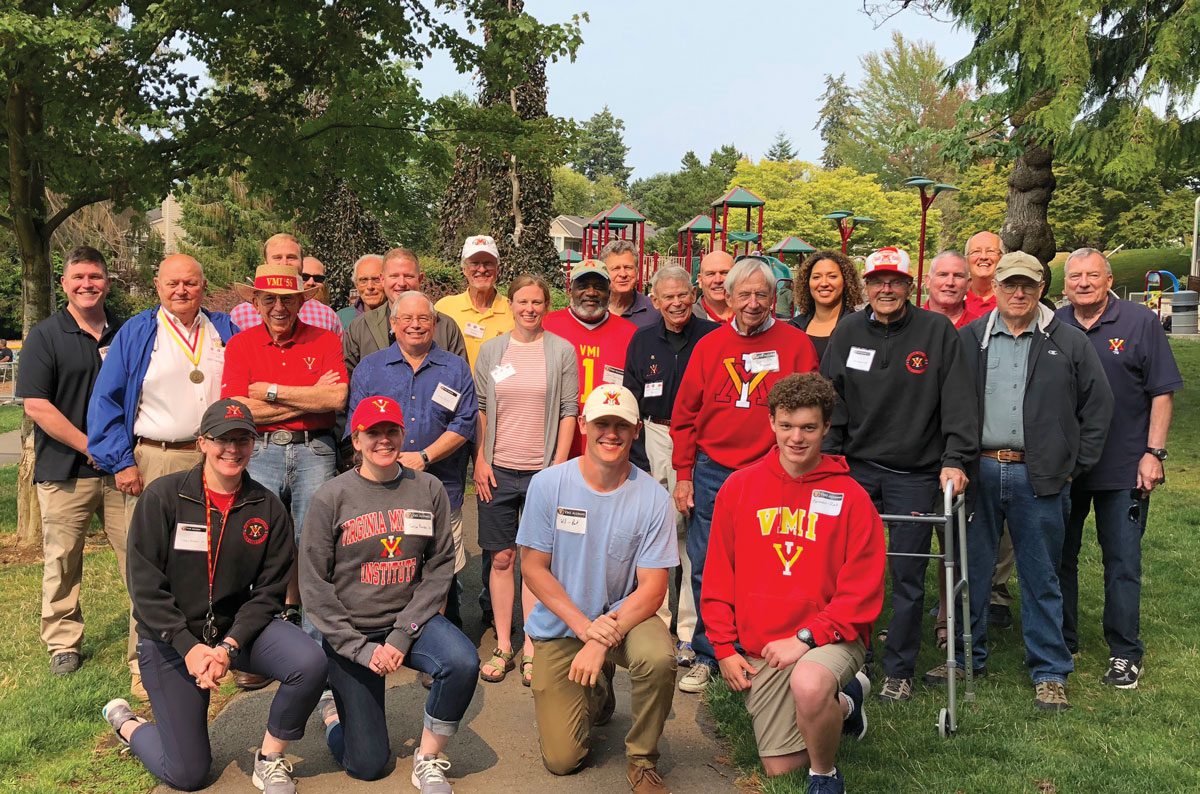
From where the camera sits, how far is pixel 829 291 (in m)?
6.11

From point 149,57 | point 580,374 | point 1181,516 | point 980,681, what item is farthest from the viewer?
point 1181,516

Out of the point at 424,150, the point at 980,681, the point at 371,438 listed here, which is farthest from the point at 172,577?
the point at 424,150

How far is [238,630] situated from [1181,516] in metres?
8.77

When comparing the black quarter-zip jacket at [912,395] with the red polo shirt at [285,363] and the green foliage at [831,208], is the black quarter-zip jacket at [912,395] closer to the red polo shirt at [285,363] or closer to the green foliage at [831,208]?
the red polo shirt at [285,363]

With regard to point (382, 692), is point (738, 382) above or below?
above

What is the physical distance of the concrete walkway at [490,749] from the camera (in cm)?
430

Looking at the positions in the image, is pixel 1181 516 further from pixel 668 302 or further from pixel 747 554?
pixel 747 554

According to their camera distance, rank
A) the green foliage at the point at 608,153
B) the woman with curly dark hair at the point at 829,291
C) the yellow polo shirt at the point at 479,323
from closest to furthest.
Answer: the woman with curly dark hair at the point at 829,291
the yellow polo shirt at the point at 479,323
the green foliage at the point at 608,153

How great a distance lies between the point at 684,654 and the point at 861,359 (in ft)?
6.66

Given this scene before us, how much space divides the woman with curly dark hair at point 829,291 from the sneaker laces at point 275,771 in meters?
3.67

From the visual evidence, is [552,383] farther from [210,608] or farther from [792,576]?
[210,608]

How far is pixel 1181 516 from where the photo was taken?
9.49m

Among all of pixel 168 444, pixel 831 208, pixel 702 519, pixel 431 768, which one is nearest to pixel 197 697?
pixel 431 768

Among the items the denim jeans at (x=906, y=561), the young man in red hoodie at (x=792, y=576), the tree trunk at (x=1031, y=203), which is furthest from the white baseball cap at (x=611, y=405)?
the tree trunk at (x=1031, y=203)
